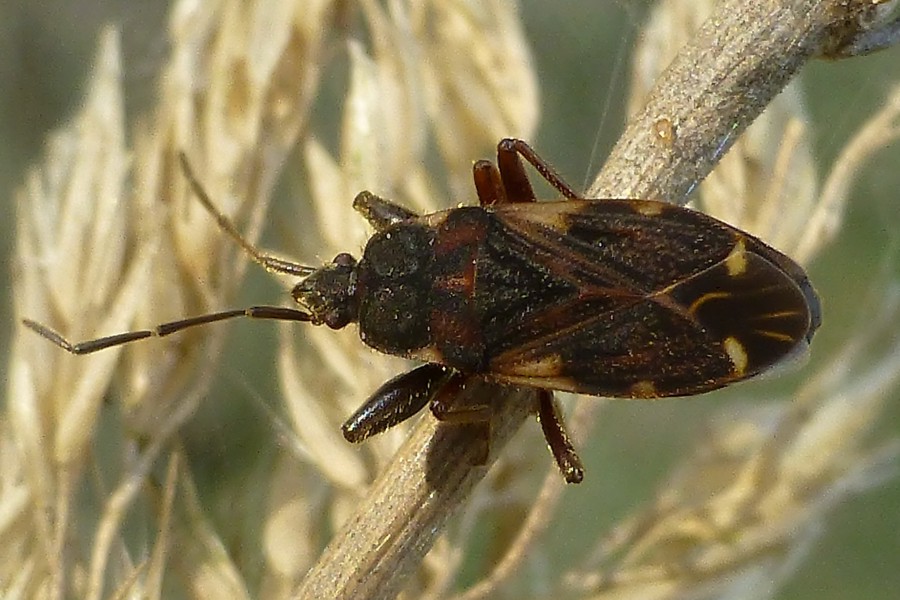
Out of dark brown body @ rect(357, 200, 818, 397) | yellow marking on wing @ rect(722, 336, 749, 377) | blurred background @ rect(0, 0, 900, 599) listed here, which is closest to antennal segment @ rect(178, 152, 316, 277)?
dark brown body @ rect(357, 200, 818, 397)

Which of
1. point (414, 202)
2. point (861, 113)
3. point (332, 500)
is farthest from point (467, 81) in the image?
point (861, 113)

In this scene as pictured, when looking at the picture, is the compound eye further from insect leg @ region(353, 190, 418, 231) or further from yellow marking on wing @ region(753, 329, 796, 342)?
yellow marking on wing @ region(753, 329, 796, 342)

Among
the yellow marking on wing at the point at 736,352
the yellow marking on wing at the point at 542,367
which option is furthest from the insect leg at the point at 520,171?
the yellow marking on wing at the point at 736,352

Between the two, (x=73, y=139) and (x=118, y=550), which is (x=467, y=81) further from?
(x=118, y=550)

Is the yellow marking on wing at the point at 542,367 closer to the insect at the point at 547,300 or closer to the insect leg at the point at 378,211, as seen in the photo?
the insect at the point at 547,300

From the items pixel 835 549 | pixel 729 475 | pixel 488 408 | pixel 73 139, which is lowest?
pixel 835 549

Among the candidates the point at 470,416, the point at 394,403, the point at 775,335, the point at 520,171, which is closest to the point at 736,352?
the point at 775,335
